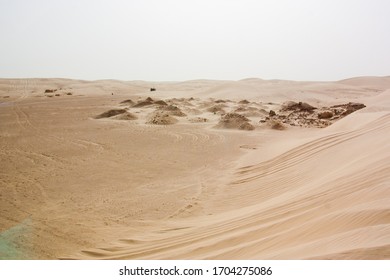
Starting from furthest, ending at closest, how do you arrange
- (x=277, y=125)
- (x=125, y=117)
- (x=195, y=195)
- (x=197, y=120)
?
(x=125, y=117) < (x=197, y=120) < (x=277, y=125) < (x=195, y=195)

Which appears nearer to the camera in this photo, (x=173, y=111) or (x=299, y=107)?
(x=173, y=111)

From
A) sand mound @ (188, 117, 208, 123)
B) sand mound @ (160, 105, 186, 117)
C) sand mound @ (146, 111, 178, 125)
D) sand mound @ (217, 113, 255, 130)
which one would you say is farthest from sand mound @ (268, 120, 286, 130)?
sand mound @ (160, 105, 186, 117)

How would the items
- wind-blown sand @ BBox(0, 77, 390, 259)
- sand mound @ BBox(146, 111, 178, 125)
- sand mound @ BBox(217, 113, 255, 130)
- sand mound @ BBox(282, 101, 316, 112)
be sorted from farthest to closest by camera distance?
sand mound @ BBox(282, 101, 316, 112) < sand mound @ BBox(146, 111, 178, 125) < sand mound @ BBox(217, 113, 255, 130) < wind-blown sand @ BBox(0, 77, 390, 259)

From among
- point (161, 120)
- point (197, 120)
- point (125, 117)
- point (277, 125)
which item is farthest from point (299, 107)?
point (125, 117)

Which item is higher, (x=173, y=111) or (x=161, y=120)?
(x=173, y=111)

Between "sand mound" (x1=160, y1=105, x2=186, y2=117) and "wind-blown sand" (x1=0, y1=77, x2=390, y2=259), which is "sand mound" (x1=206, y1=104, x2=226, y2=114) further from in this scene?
"wind-blown sand" (x1=0, y1=77, x2=390, y2=259)

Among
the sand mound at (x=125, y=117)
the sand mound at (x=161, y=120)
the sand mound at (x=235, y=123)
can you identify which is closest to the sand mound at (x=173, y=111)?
the sand mound at (x=161, y=120)

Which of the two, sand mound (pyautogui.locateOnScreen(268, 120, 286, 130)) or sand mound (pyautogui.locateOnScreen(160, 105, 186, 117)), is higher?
sand mound (pyautogui.locateOnScreen(160, 105, 186, 117))

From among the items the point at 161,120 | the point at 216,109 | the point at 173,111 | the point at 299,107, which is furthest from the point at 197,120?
the point at 299,107

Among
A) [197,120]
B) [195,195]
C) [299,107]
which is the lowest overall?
[195,195]

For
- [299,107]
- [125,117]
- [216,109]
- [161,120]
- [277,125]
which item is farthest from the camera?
[216,109]

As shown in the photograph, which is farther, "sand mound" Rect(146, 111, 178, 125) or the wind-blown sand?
"sand mound" Rect(146, 111, 178, 125)

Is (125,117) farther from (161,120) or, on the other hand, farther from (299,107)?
(299,107)
